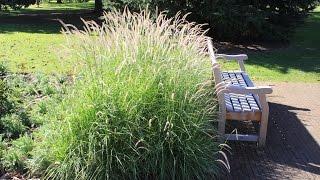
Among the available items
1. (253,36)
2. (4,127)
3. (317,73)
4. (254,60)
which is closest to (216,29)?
(253,36)

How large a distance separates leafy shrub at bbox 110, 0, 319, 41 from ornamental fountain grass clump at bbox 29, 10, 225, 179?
747 centimetres

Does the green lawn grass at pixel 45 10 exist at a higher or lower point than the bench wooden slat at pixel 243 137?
lower

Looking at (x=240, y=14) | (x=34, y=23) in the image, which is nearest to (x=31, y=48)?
(x=240, y=14)

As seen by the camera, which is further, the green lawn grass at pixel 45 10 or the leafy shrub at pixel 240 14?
the green lawn grass at pixel 45 10

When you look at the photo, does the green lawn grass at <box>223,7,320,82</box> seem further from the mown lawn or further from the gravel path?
the gravel path

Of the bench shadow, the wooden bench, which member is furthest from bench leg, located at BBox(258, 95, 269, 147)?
the bench shadow

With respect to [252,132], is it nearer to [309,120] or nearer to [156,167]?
[309,120]

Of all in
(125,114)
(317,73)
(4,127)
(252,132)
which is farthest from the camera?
(317,73)

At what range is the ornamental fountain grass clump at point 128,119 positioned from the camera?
4.36 m

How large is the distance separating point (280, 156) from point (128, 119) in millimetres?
1962

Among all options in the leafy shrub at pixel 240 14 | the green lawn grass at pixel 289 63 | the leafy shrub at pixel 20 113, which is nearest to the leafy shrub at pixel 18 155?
the leafy shrub at pixel 20 113

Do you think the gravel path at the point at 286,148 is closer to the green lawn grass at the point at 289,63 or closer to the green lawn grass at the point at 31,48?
the green lawn grass at the point at 289,63

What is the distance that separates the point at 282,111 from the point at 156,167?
3511 mm

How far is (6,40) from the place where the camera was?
44.6 feet
